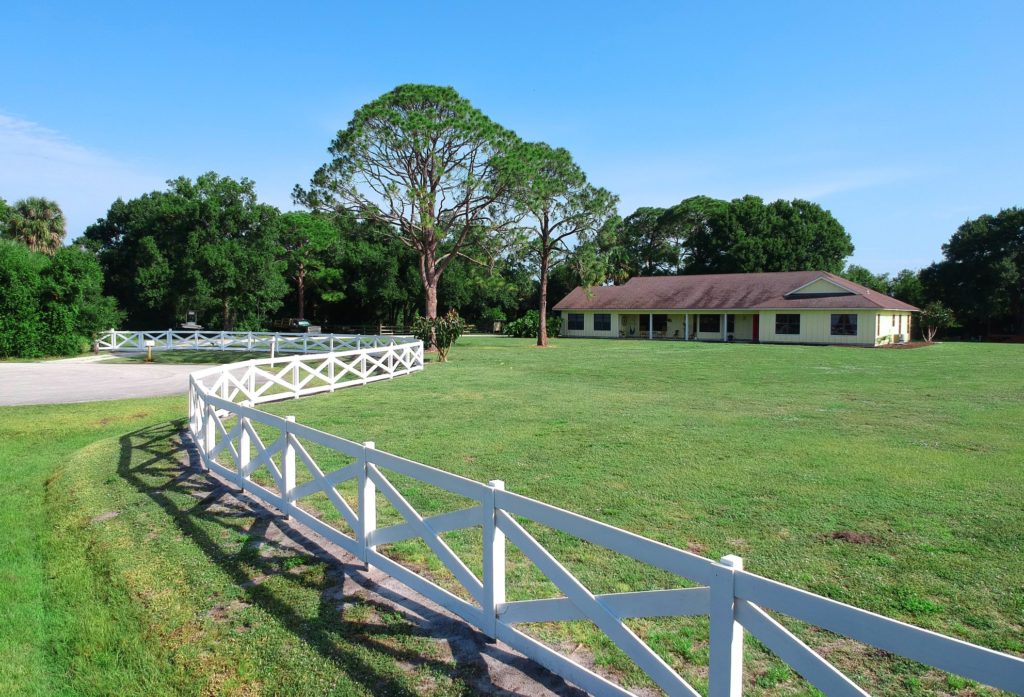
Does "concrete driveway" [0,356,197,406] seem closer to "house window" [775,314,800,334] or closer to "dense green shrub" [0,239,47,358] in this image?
"dense green shrub" [0,239,47,358]

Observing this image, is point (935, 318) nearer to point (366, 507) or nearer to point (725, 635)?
point (366, 507)

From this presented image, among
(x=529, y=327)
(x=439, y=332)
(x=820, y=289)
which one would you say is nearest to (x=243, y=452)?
(x=439, y=332)

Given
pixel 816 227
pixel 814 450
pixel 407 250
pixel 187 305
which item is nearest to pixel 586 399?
pixel 814 450

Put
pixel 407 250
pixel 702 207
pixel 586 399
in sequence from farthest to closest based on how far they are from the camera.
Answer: pixel 702 207, pixel 407 250, pixel 586 399

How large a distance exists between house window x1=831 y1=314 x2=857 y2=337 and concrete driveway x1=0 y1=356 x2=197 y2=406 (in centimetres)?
3649

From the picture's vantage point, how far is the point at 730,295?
47.1m

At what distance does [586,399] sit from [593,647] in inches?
434

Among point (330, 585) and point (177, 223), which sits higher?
point (177, 223)

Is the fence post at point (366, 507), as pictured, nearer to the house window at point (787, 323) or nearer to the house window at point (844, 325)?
the house window at point (844, 325)

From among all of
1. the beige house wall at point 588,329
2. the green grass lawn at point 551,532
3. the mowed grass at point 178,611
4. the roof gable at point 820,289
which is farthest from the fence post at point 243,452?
the beige house wall at point 588,329

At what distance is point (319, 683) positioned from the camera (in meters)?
3.55

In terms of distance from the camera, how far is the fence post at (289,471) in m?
6.14

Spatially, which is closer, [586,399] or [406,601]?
[406,601]

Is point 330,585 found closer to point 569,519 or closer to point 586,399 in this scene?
point 569,519
